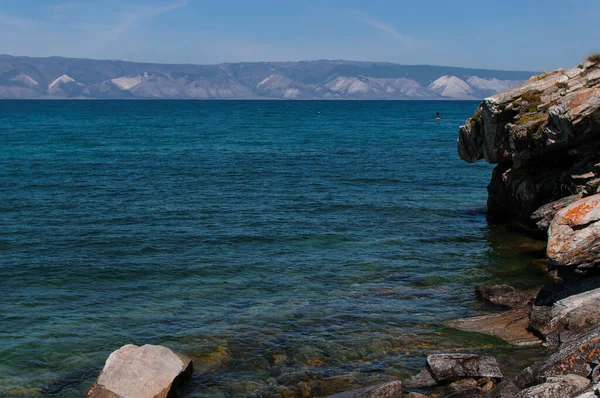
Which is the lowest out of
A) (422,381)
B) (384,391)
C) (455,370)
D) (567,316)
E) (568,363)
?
(422,381)

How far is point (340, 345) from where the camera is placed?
2062cm

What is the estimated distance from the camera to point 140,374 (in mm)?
16625

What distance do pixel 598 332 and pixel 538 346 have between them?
3.56 metres

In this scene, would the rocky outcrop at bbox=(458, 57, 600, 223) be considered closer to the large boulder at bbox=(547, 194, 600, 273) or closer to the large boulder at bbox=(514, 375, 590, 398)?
the large boulder at bbox=(547, 194, 600, 273)

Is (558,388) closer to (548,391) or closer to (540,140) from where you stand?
(548,391)

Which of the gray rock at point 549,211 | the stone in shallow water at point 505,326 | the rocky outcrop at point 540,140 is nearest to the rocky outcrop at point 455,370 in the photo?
the stone in shallow water at point 505,326

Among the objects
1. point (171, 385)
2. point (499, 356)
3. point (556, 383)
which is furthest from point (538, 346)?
point (171, 385)

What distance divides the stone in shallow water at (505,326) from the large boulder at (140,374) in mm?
10002

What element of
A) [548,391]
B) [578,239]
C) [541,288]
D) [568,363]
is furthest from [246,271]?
[548,391]

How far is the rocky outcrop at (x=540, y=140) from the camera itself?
88.3 ft

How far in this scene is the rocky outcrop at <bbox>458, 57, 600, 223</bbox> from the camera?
88.3 ft

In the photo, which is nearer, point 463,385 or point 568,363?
point 568,363

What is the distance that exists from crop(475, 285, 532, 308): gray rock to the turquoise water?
0.76m

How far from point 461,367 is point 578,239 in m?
6.63
